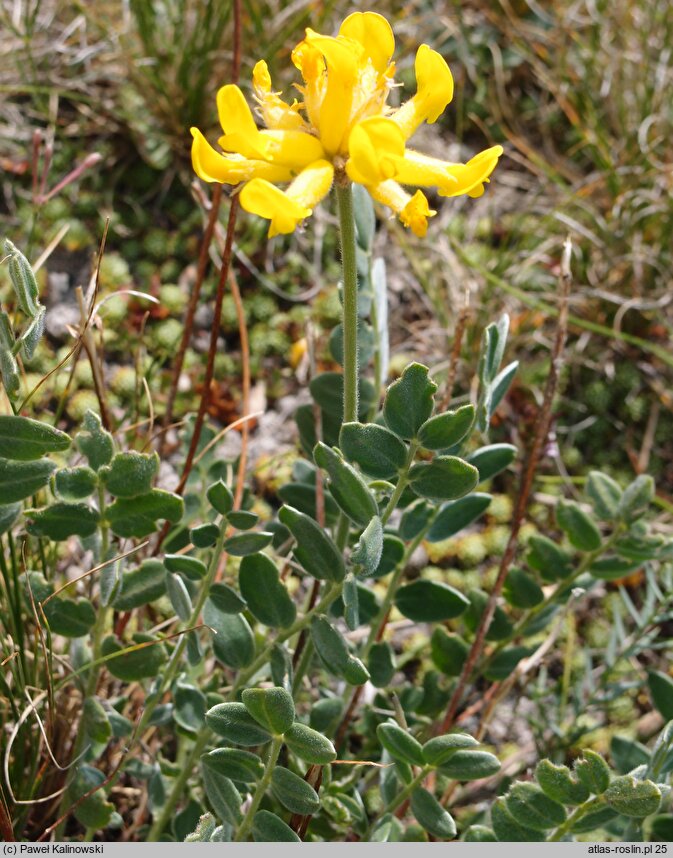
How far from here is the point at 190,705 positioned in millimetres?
1362

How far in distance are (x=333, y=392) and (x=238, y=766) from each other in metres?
0.56

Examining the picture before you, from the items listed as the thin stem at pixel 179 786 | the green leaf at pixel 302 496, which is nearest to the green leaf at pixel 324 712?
the thin stem at pixel 179 786

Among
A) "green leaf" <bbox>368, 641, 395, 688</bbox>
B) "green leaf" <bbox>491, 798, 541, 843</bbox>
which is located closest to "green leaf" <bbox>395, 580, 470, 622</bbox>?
"green leaf" <bbox>368, 641, 395, 688</bbox>

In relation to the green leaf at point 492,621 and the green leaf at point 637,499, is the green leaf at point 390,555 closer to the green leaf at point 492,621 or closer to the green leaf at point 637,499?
the green leaf at point 492,621

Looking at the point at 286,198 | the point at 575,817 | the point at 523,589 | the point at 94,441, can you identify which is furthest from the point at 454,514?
the point at 286,198

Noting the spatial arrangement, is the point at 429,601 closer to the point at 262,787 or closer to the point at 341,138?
the point at 262,787

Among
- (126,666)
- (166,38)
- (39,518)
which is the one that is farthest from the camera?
(166,38)

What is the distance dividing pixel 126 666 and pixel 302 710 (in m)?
0.60

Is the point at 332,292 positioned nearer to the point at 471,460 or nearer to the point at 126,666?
the point at 471,460

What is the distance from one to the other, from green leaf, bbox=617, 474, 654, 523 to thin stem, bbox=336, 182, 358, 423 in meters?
0.61

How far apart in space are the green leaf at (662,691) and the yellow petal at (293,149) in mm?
980

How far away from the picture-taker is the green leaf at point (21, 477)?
1118mm

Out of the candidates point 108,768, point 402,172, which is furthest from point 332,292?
point 402,172
